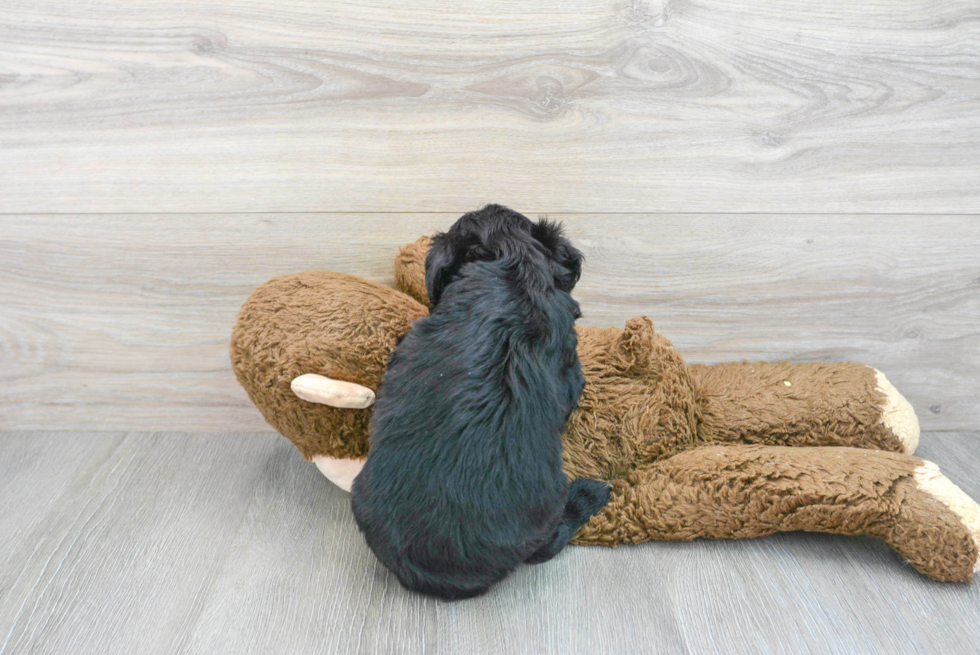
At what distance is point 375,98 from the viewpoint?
1.15m

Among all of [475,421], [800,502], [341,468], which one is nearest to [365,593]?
[341,468]

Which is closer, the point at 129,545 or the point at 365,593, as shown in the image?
the point at 365,593

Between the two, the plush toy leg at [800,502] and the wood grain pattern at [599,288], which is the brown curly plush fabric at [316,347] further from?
the plush toy leg at [800,502]

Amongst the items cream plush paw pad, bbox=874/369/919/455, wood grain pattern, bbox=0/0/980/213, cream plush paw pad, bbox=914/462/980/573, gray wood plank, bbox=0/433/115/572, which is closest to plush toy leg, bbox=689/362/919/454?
cream plush paw pad, bbox=874/369/919/455

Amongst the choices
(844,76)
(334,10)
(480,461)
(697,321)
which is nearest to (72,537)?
(480,461)

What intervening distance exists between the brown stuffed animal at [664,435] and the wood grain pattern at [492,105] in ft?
→ 0.80

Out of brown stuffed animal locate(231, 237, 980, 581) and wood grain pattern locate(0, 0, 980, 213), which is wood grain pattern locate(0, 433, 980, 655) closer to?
brown stuffed animal locate(231, 237, 980, 581)

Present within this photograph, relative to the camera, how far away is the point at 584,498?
98 centimetres

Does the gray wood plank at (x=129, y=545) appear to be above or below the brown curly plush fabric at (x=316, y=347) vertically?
below

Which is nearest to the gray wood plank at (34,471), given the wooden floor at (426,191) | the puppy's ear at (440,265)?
the wooden floor at (426,191)

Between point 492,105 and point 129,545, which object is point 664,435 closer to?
point 492,105

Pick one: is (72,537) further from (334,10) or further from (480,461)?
(334,10)

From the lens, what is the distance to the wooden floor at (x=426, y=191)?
112cm

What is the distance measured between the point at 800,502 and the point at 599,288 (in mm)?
494
